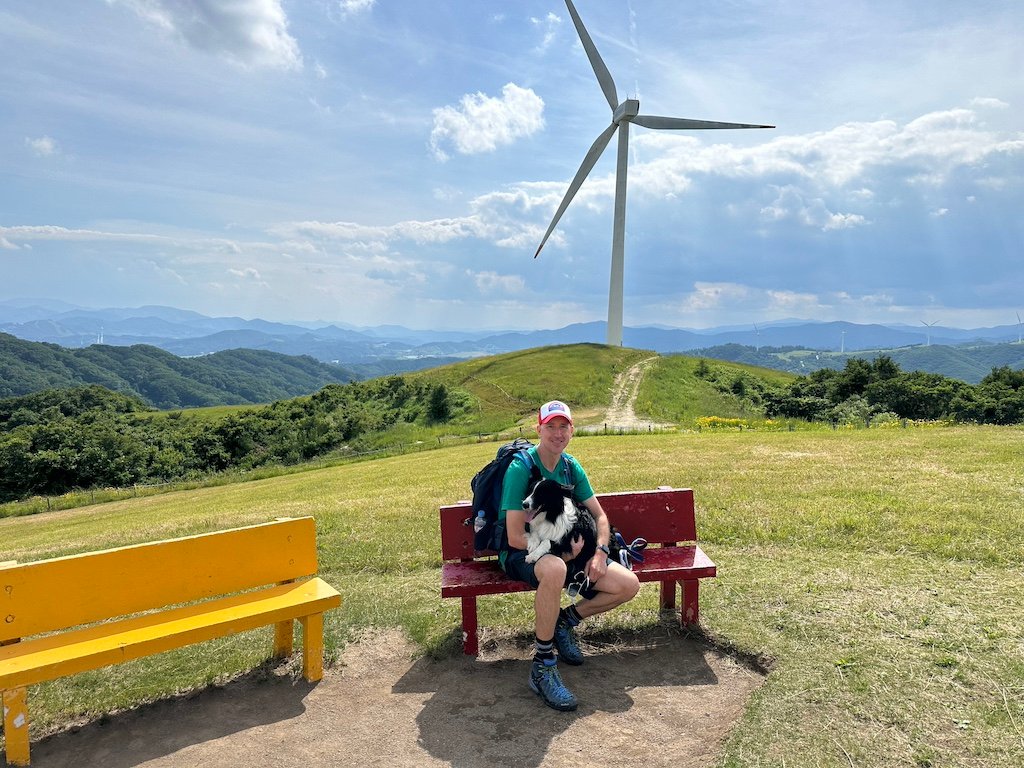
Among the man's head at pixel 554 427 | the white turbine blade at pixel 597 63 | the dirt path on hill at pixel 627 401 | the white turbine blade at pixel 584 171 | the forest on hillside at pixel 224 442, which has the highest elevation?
the white turbine blade at pixel 597 63

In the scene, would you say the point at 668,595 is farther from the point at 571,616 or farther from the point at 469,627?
the point at 469,627

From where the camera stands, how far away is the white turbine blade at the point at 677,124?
42.0 meters

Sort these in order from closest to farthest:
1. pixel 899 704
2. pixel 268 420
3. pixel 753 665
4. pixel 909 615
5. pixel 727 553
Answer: pixel 899 704 < pixel 753 665 < pixel 909 615 < pixel 727 553 < pixel 268 420

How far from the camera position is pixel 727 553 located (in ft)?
25.0

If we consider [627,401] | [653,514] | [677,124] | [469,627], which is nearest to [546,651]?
[469,627]

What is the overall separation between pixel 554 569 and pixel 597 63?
47608 mm

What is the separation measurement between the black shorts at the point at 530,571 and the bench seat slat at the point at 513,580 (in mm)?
113

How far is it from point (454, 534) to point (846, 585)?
12.1 ft

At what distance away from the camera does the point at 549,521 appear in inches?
185

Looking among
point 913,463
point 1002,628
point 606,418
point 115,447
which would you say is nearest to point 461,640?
point 1002,628

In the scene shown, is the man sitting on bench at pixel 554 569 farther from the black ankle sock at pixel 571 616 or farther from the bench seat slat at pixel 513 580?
the bench seat slat at pixel 513 580

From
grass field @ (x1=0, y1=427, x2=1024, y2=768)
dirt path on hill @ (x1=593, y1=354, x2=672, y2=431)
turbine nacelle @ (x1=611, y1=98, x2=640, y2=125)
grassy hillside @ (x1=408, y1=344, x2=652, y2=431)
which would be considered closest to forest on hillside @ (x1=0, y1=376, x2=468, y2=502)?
grassy hillside @ (x1=408, y1=344, x2=652, y2=431)

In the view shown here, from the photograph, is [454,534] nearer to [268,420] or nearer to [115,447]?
[268,420]

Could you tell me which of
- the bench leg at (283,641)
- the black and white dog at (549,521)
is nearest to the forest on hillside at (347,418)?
the black and white dog at (549,521)
